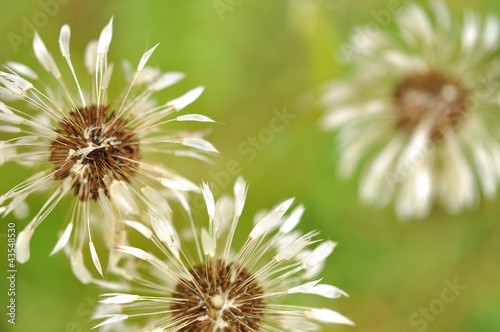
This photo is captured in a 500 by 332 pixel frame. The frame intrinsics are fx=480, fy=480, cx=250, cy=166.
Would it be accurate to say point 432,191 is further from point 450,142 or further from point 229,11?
point 229,11

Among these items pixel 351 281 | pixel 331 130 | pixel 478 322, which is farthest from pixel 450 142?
pixel 478 322

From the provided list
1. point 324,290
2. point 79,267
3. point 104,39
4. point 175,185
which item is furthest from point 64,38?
point 324,290

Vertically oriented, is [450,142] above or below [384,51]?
below

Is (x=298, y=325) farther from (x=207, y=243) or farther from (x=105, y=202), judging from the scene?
(x=105, y=202)

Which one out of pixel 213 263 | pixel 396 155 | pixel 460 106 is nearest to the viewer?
pixel 213 263

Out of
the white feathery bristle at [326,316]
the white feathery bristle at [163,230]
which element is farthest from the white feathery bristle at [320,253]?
the white feathery bristle at [163,230]

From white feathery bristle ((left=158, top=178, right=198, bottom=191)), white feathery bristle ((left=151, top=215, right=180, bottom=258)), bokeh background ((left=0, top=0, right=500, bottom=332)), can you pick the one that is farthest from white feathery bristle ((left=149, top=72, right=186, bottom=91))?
bokeh background ((left=0, top=0, right=500, bottom=332))

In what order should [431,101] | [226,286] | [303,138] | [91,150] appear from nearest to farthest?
1. [91,150]
2. [226,286]
3. [431,101]
4. [303,138]

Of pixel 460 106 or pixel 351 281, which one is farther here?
pixel 351 281
